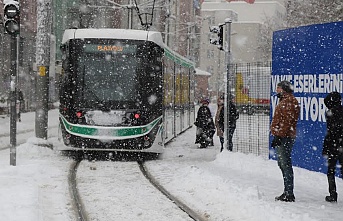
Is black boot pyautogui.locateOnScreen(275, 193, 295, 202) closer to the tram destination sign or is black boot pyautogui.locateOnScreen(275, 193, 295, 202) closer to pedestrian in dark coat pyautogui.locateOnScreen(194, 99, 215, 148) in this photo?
the tram destination sign

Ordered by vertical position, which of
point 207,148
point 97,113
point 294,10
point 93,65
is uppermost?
point 294,10

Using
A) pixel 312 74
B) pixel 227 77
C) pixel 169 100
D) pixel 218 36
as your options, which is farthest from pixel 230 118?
pixel 312 74

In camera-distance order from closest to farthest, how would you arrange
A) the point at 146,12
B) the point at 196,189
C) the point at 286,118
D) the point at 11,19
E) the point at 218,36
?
the point at 286,118 < the point at 196,189 < the point at 11,19 < the point at 218,36 < the point at 146,12

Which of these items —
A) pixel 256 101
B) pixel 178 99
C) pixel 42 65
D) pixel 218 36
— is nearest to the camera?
pixel 256 101

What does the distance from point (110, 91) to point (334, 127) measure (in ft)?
23.3

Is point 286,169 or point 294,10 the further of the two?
point 294,10

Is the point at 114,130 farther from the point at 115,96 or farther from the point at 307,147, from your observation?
the point at 307,147

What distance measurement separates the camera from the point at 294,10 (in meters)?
46.7

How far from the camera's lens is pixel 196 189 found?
11055 millimetres

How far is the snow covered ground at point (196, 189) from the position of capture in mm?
8805

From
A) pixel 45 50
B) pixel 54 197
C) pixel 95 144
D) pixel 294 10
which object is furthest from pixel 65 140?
pixel 294 10

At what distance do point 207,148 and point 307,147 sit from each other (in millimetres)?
7785

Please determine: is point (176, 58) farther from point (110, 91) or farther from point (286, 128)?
point (286, 128)

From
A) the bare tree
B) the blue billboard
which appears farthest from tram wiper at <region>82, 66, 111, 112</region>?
the bare tree
